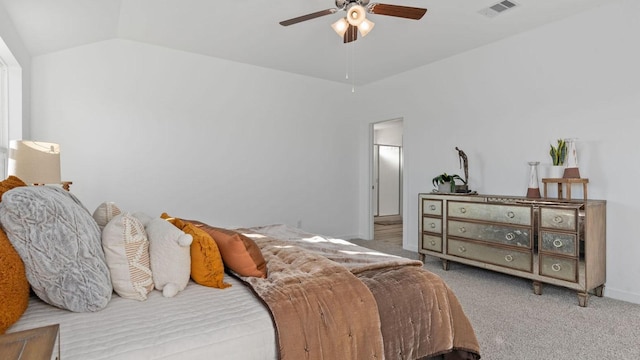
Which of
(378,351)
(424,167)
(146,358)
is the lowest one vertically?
(378,351)

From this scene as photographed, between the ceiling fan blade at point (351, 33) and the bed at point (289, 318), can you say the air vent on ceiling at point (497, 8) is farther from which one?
the bed at point (289, 318)

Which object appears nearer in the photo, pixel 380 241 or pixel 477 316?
pixel 477 316

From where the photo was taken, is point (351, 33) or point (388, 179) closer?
point (351, 33)

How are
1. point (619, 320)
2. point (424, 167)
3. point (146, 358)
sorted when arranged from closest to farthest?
point (146, 358) < point (619, 320) < point (424, 167)

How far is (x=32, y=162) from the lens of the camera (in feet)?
7.66

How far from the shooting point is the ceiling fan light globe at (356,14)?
8.07 ft

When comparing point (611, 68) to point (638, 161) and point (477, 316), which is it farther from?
point (477, 316)

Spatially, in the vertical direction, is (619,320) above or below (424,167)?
below

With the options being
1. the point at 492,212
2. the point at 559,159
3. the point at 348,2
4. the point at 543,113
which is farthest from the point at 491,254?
the point at 348,2

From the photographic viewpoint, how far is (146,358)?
3.66 ft

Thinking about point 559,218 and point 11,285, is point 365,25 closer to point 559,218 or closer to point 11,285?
point 559,218

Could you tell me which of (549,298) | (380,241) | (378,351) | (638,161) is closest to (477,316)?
(549,298)

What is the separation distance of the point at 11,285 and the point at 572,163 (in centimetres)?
394

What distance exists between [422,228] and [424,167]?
98cm
